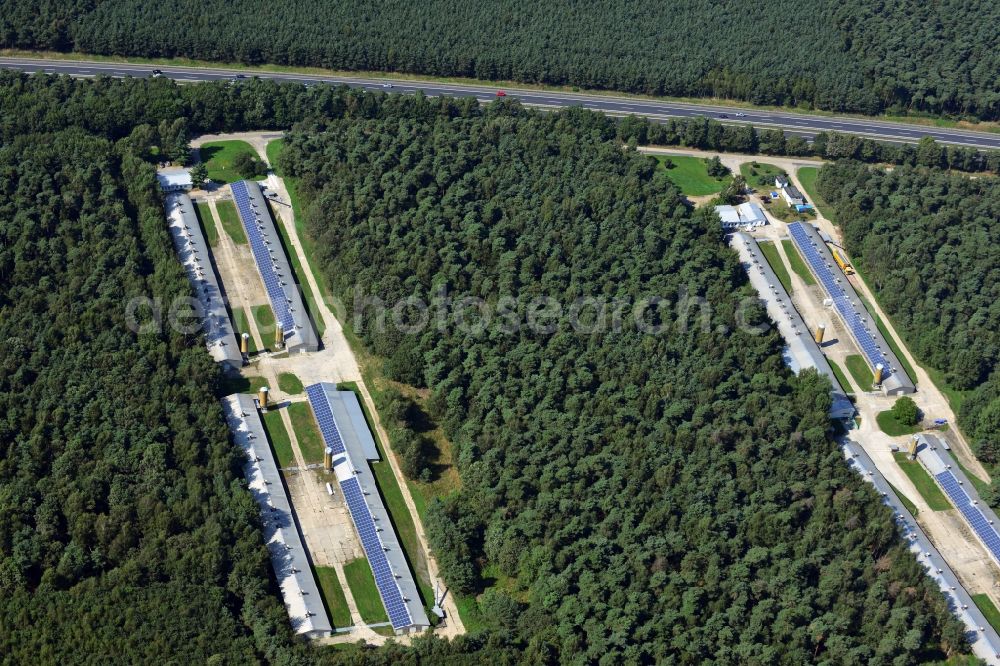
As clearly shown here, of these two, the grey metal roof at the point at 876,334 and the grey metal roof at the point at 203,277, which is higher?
the grey metal roof at the point at 203,277

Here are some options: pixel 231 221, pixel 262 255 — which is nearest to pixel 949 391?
pixel 262 255

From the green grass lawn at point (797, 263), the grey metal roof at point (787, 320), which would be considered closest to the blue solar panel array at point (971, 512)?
the grey metal roof at point (787, 320)

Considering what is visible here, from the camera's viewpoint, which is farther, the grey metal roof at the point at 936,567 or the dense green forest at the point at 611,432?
the grey metal roof at the point at 936,567

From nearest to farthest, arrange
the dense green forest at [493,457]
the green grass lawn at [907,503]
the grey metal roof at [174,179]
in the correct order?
1. the dense green forest at [493,457]
2. the green grass lawn at [907,503]
3. the grey metal roof at [174,179]

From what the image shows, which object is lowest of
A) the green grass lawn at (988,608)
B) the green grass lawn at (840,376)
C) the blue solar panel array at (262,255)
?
the green grass lawn at (988,608)

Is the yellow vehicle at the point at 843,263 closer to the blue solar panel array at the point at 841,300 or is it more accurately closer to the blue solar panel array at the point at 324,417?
the blue solar panel array at the point at 841,300

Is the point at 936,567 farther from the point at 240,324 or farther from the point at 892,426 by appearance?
the point at 240,324

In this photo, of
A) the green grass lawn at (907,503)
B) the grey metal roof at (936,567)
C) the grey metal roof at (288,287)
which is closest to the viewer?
the grey metal roof at (936,567)

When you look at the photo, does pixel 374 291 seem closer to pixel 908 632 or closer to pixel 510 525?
pixel 510 525
